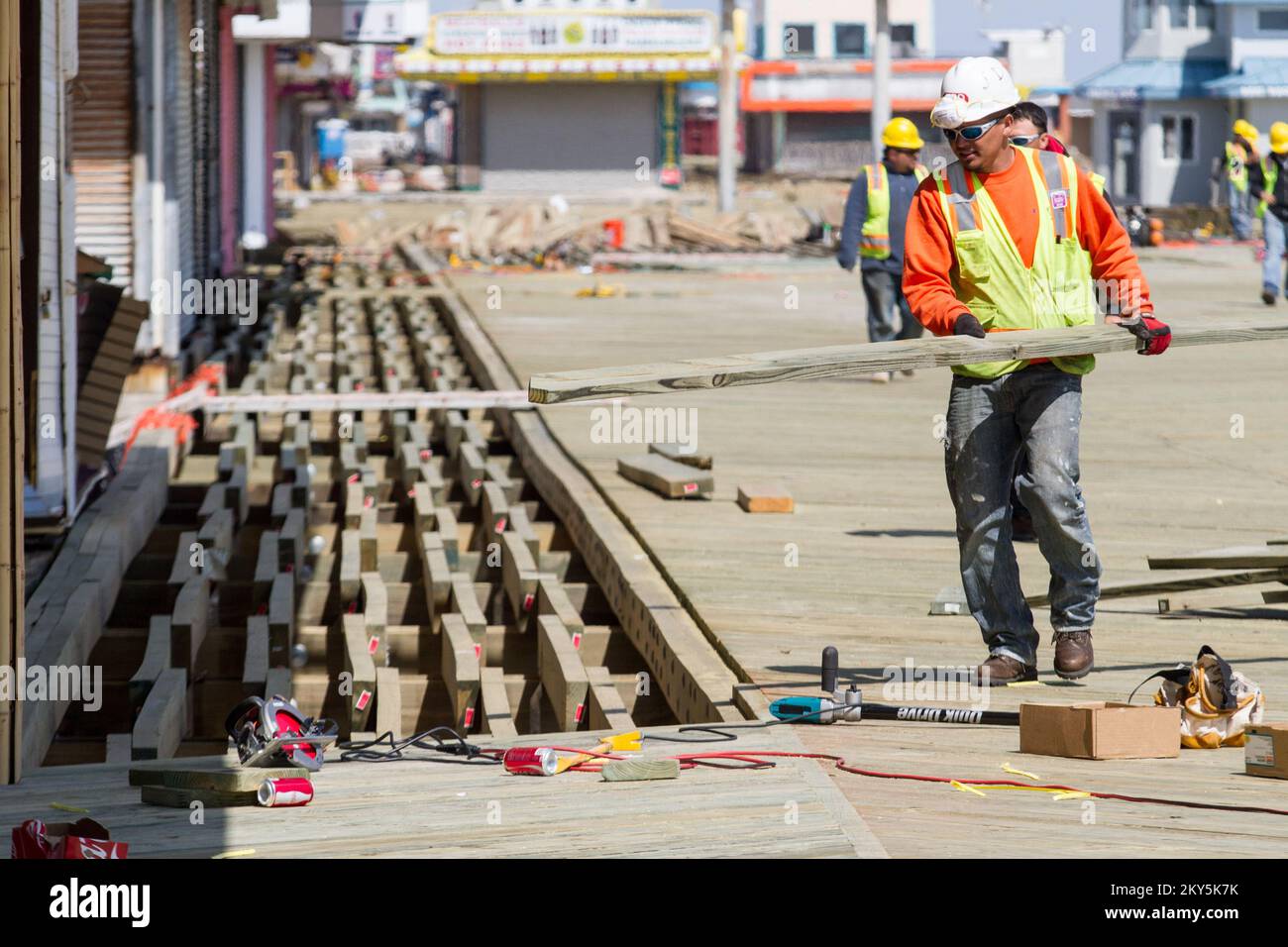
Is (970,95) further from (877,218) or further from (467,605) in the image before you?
(877,218)

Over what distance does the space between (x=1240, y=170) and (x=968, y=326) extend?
28.2 m

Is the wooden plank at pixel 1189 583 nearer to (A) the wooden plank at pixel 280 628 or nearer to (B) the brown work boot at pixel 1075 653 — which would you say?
(B) the brown work boot at pixel 1075 653

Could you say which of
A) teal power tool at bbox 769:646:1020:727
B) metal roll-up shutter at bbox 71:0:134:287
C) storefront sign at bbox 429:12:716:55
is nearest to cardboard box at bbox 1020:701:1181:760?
teal power tool at bbox 769:646:1020:727

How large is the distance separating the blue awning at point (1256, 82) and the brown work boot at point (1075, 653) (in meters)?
47.5

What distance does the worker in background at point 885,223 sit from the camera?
45.8ft

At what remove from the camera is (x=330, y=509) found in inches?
509

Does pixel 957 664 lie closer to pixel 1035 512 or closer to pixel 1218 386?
pixel 1035 512

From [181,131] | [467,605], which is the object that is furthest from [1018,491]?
[181,131]

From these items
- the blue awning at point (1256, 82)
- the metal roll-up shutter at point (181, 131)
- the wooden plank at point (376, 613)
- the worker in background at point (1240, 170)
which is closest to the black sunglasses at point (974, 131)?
the wooden plank at point (376, 613)

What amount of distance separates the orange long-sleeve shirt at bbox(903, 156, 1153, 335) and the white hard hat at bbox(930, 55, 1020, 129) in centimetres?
21

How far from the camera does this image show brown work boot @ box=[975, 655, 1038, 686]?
261 inches

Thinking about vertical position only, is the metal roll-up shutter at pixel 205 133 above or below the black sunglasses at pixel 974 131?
above

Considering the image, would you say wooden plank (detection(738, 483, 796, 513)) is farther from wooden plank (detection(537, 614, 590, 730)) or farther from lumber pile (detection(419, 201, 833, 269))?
lumber pile (detection(419, 201, 833, 269))
